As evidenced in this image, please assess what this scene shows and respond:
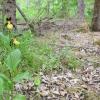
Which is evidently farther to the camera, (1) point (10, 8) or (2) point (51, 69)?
(1) point (10, 8)

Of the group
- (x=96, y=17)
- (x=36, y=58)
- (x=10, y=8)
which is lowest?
(x=36, y=58)

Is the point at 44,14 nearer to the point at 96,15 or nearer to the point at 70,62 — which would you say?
the point at 70,62

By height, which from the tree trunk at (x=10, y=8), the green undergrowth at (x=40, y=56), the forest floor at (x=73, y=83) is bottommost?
the forest floor at (x=73, y=83)

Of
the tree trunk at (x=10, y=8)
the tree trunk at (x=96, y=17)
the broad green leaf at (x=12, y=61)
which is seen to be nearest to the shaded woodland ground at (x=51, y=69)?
the broad green leaf at (x=12, y=61)

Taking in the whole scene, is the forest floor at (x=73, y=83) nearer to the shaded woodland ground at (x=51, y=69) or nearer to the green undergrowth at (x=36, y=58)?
the shaded woodland ground at (x=51, y=69)

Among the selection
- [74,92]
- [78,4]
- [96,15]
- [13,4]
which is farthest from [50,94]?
[78,4]

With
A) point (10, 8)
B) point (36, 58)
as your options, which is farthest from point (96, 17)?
point (36, 58)

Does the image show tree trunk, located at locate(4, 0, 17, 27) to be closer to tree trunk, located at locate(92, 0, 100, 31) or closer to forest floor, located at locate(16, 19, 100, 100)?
forest floor, located at locate(16, 19, 100, 100)

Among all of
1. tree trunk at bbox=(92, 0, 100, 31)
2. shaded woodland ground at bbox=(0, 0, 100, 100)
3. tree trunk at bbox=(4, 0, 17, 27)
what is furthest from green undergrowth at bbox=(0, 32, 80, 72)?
tree trunk at bbox=(92, 0, 100, 31)

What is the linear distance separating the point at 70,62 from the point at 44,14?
6.92 ft

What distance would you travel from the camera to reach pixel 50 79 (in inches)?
180

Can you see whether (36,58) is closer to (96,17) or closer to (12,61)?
(12,61)

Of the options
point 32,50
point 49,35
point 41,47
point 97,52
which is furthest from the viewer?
point 49,35

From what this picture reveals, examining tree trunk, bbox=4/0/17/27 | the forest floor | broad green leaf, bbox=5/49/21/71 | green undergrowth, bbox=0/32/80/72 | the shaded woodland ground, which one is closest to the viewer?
broad green leaf, bbox=5/49/21/71
